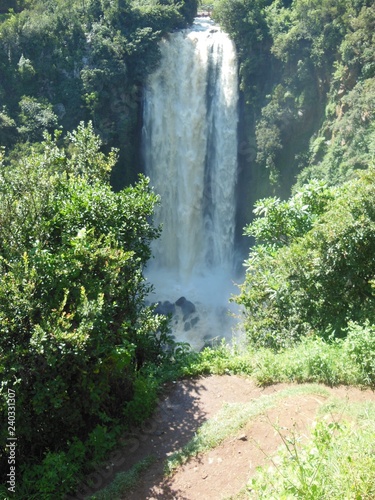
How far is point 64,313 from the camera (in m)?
6.38

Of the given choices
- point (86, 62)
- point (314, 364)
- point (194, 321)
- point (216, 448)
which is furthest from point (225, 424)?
point (86, 62)

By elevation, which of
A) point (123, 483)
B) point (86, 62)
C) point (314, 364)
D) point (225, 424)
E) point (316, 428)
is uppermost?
point (86, 62)

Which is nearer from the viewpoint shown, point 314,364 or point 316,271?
point 314,364

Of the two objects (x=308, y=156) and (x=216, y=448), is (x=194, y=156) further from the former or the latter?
(x=216, y=448)

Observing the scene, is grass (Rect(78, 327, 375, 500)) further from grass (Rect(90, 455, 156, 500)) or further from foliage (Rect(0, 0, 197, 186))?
foliage (Rect(0, 0, 197, 186))

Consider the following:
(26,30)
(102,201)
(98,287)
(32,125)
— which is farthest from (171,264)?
(98,287)

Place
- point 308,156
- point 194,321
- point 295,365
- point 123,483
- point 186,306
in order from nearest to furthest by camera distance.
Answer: point 123,483 < point 295,365 < point 194,321 < point 186,306 < point 308,156

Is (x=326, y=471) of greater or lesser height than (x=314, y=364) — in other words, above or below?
below

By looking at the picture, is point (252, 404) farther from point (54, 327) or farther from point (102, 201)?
point (102, 201)

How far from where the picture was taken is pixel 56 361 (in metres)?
6.21

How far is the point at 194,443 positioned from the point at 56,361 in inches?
85.4

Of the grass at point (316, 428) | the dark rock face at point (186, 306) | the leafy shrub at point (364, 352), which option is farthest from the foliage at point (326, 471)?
the dark rock face at point (186, 306)

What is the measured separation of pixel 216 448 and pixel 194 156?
21.2 m

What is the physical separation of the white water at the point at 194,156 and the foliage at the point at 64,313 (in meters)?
16.1
